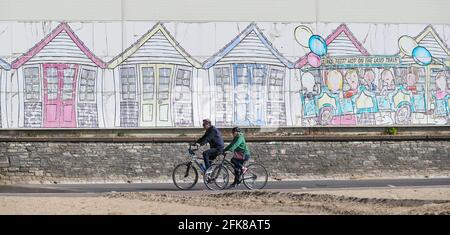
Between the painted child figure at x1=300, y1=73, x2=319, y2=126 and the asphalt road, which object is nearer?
the asphalt road

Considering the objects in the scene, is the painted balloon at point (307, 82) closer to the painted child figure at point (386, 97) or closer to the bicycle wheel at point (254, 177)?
the painted child figure at point (386, 97)

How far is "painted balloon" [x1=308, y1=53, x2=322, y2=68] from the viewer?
96.1 feet

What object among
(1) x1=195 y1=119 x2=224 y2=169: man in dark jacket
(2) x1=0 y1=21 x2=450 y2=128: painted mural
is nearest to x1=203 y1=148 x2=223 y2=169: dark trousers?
(1) x1=195 y1=119 x2=224 y2=169: man in dark jacket

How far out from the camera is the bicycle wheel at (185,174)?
20.5 meters

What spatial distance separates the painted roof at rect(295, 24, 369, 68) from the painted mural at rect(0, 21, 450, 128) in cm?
3

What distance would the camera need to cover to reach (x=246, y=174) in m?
20.6

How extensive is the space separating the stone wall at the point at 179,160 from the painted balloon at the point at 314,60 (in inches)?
160

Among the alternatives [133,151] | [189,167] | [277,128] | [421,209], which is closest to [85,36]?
[133,151]

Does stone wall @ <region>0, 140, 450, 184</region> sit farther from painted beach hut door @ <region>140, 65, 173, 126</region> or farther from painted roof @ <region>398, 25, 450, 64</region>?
painted roof @ <region>398, 25, 450, 64</region>

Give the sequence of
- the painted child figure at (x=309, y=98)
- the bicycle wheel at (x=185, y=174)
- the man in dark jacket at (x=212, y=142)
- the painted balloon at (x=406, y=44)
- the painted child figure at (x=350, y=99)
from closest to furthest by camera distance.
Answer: the man in dark jacket at (x=212, y=142) < the bicycle wheel at (x=185, y=174) < the painted child figure at (x=309, y=98) < the painted child figure at (x=350, y=99) < the painted balloon at (x=406, y=44)

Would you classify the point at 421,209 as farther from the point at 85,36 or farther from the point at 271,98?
the point at 85,36

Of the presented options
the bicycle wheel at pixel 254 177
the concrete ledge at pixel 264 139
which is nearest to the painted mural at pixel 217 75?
the concrete ledge at pixel 264 139

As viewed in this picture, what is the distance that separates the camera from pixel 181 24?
28.8 meters

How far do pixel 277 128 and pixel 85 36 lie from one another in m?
7.12
